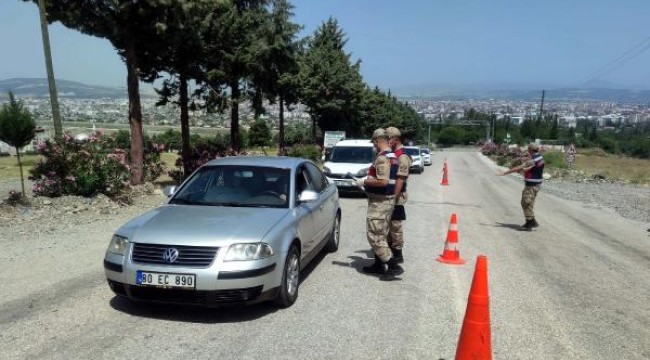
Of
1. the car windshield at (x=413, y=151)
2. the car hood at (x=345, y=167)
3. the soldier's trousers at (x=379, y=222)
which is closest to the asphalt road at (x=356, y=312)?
the soldier's trousers at (x=379, y=222)

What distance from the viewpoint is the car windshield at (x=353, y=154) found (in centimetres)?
1808

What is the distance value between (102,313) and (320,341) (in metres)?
2.28

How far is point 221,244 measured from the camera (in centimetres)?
490

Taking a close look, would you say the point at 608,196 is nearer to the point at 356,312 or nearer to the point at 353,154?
the point at 353,154

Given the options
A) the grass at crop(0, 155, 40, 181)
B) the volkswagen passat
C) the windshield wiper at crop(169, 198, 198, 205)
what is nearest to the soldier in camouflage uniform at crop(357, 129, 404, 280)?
the volkswagen passat

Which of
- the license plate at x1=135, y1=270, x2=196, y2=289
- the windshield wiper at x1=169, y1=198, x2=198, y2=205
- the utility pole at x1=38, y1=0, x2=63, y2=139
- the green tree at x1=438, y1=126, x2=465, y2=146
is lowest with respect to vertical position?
the green tree at x1=438, y1=126, x2=465, y2=146

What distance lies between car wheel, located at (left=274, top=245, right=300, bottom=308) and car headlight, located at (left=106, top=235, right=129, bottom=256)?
1.55 meters

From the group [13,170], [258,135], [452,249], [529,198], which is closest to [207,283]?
[452,249]

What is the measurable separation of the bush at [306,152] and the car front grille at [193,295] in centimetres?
2577

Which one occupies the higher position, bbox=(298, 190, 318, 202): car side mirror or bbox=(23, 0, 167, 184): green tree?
bbox=(23, 0, 167, 184): green tree

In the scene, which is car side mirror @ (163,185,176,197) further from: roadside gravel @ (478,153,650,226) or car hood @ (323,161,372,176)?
roadside gravel @ (478,153,650,226)

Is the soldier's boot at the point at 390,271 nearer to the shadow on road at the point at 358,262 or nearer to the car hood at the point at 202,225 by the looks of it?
the shadow on road at the point at 358,262

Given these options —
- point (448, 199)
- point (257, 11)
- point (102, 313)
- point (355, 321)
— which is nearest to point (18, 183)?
point (257, 11)

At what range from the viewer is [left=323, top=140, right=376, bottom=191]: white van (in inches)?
663
